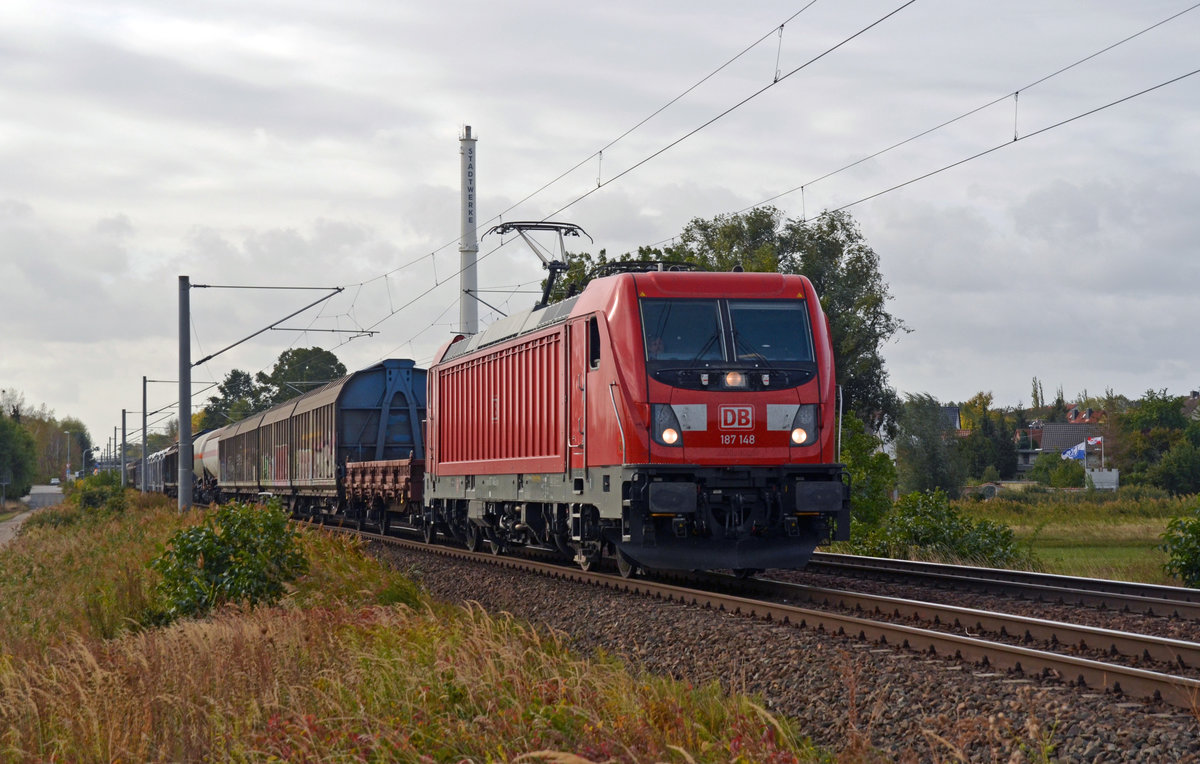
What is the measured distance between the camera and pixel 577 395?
1462cm

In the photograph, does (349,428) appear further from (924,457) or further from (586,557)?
(924,457)

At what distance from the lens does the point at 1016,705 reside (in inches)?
278

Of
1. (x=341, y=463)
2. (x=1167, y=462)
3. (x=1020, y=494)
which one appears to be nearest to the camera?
(x=341, y=463)

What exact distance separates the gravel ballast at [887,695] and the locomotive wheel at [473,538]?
8416 millimetres

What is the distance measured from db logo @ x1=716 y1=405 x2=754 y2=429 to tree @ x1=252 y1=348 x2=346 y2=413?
95.5 metres

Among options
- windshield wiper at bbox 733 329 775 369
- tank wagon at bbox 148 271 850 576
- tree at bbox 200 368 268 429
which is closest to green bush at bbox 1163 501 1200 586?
tank wagon at bbox 148 271 850 576

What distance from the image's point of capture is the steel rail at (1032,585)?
11.3 meters

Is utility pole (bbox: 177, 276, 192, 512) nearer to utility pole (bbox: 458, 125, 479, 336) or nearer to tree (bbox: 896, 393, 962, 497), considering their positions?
utility pole (bbox: 458, 125, 479, 336)

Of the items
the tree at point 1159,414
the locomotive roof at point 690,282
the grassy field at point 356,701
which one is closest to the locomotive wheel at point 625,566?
the locomotive roof at point 690,282

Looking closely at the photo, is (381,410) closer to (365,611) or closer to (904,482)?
(365,611)

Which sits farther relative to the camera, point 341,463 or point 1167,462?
point 1167,462

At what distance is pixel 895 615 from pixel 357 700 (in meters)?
5.88

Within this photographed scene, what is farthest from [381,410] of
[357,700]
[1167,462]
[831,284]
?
[1167,462]

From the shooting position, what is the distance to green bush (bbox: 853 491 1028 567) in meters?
18.5
